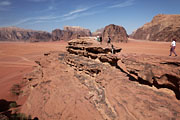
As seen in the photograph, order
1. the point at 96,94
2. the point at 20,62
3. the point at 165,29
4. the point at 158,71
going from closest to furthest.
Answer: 1. the point at 158,71
2. the point at 96,94
3. the point at 20,62
4. the point at 165,29

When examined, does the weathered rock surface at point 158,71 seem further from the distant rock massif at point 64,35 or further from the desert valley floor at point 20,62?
the distant rock massif at point 64,35

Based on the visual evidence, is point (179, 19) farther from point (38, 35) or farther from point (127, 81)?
point (38, 35)

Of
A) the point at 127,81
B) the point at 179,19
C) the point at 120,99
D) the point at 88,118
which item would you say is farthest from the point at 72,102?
the point at 179,19

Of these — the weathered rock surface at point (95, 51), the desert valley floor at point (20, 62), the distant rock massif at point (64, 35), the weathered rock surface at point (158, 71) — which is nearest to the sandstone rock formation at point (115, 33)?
the distant rock massif at point (64, 35)

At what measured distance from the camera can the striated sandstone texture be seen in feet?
9.34

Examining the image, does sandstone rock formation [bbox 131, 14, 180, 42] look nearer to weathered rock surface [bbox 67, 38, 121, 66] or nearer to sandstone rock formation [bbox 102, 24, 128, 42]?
sandstone rock formation [bbox 102, 24, 128, 42]

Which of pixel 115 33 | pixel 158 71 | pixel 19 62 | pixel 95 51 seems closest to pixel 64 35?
pixel 115 33

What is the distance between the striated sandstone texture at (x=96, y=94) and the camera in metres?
2.85

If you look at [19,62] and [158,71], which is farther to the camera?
[19,62]

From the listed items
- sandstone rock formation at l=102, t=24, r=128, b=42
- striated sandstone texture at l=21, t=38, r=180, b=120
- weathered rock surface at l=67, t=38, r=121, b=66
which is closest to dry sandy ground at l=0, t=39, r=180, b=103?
striated sandstone texture at l=21, t=38, r=180, b=120

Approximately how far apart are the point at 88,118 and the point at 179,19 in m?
45.6

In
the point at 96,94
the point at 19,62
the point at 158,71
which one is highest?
the point at 158,71

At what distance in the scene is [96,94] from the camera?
182 inches

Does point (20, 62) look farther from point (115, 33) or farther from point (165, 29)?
point (165, 29)
